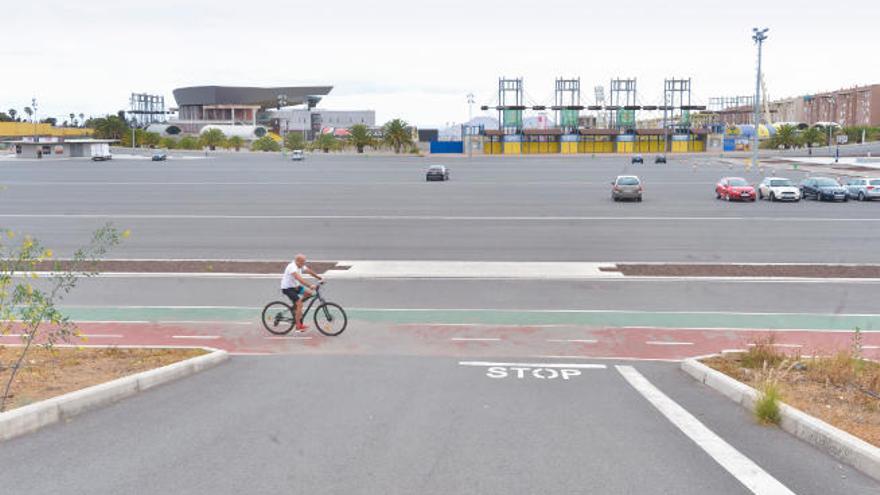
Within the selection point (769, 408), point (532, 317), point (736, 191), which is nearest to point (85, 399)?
point (769, 408)

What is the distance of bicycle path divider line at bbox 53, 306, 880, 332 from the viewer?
16.3 metres

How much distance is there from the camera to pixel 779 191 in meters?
46.1

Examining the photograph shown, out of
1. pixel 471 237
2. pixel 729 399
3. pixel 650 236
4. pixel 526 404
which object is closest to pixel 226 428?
pixel 526 404

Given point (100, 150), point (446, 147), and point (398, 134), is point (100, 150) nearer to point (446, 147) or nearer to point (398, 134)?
point (398, 134)

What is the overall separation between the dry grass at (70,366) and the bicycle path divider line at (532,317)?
3.51 metres

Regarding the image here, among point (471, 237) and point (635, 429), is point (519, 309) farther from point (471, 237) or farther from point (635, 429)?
point (471, 237)

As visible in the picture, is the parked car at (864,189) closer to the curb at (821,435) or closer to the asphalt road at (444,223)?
the asphalt road at (444,223)

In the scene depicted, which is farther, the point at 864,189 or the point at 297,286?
the point at 864,189

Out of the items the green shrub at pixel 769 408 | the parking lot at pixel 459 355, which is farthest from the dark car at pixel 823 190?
the green shrub at pixel 769 408

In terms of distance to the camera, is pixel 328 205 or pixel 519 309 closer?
pixel 519 309

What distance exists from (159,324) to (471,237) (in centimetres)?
1531

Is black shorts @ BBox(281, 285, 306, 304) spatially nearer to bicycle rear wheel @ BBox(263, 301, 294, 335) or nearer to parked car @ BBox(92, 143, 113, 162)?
bicycle rear wheel @ BBox(263, 301, 294, 335)

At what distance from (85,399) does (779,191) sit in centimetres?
4376

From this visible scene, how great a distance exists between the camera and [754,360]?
12.2 meters
